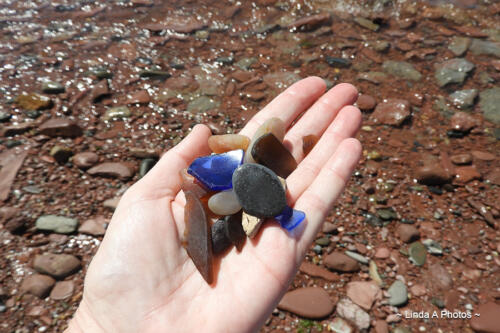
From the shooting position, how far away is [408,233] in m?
2.84

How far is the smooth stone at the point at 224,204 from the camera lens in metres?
2.09

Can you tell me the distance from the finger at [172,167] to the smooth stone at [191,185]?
5 centimetres

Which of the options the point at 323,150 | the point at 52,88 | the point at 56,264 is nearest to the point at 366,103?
the point at 323,150

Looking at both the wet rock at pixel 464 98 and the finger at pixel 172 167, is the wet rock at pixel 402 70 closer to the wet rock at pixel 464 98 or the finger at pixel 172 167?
the wet rock at pixel 464 98

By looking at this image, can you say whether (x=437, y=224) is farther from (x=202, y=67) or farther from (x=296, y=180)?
(x=202, y=67)

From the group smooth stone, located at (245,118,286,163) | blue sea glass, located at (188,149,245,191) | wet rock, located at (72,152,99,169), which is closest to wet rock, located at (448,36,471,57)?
smooth stone, located at (245,118,286,163)

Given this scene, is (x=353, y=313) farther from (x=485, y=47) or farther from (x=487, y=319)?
(x=485, y=47)

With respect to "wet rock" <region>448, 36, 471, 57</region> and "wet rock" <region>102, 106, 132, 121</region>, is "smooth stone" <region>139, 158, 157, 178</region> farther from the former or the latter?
"wet rock" <region>448, 36, 471, 57</region>

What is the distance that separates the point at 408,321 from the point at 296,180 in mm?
1153

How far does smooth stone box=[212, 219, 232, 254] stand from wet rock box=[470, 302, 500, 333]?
5.43 feet

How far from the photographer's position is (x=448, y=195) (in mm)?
3131

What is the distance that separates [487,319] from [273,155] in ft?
5.56

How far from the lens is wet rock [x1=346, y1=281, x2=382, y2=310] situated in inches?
98.2

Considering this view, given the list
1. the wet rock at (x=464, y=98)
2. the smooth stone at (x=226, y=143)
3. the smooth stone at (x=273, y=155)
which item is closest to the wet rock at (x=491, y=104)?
the wet rock at (x=464, y=98)
